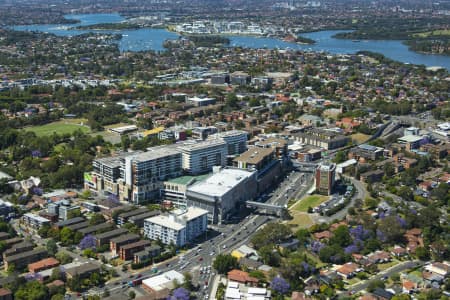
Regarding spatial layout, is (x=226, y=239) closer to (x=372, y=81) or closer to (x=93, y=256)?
→ (x=93, y=256)

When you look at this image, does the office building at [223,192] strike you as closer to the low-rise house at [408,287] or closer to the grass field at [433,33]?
the low-rise house at [408,287]

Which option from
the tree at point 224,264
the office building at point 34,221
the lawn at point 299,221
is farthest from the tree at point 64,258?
the lawn at point 299,221

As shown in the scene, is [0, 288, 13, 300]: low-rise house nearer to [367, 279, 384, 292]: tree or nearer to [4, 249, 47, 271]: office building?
[4, 249, 47, 271]: office building

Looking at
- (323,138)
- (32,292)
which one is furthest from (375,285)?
(323,138)

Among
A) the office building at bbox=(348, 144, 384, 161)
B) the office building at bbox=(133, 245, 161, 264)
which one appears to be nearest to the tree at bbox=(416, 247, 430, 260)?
the office building at bbox=(133, 245, 161, 264)

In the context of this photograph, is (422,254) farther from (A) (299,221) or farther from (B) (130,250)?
(B) (130,250)

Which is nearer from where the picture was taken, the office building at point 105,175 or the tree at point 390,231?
the tree at point 390,231
